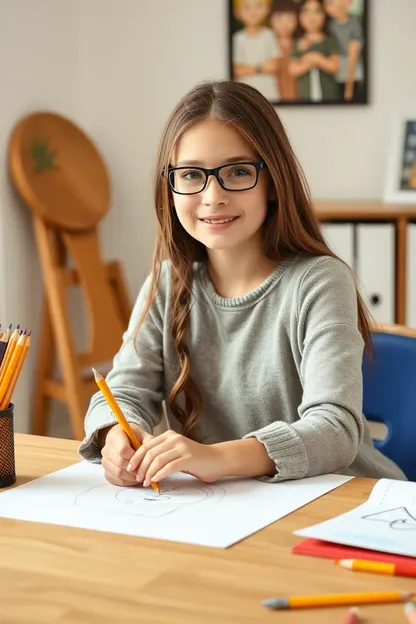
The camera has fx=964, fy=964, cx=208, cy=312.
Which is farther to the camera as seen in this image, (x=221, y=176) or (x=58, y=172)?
(x=58, y=172)

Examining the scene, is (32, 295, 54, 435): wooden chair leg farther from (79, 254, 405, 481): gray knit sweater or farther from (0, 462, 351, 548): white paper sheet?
(0, 462, 351, 548): white paper sheet

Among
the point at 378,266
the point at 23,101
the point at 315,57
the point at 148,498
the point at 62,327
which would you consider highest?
the point at 315,57

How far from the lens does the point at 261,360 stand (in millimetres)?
1606

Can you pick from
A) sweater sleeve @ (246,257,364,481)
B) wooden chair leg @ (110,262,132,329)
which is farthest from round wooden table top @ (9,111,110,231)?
sweater sleeve @ (246,257,364,481)

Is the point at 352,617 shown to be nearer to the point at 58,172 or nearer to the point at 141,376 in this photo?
the point at 141,376

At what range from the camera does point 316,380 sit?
1.42 meters

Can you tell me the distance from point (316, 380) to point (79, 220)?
2127mm

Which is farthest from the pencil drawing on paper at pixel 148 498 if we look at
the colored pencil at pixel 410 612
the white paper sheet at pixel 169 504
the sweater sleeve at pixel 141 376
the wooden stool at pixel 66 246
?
the wooden stool at pixel 66 246

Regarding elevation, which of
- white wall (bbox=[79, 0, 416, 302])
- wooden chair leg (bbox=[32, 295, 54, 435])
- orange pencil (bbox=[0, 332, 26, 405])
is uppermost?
white wall (bbox=[79, 0, 416, 302])

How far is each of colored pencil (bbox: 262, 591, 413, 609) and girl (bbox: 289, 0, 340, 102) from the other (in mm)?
2790

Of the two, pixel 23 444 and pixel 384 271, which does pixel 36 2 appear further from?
pixel 23 444

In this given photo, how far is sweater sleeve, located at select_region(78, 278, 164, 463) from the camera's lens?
1541 millimetres

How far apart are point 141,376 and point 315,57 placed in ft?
7.06

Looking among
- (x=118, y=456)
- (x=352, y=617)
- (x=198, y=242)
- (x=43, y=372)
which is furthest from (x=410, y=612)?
(x=43, y=372)
